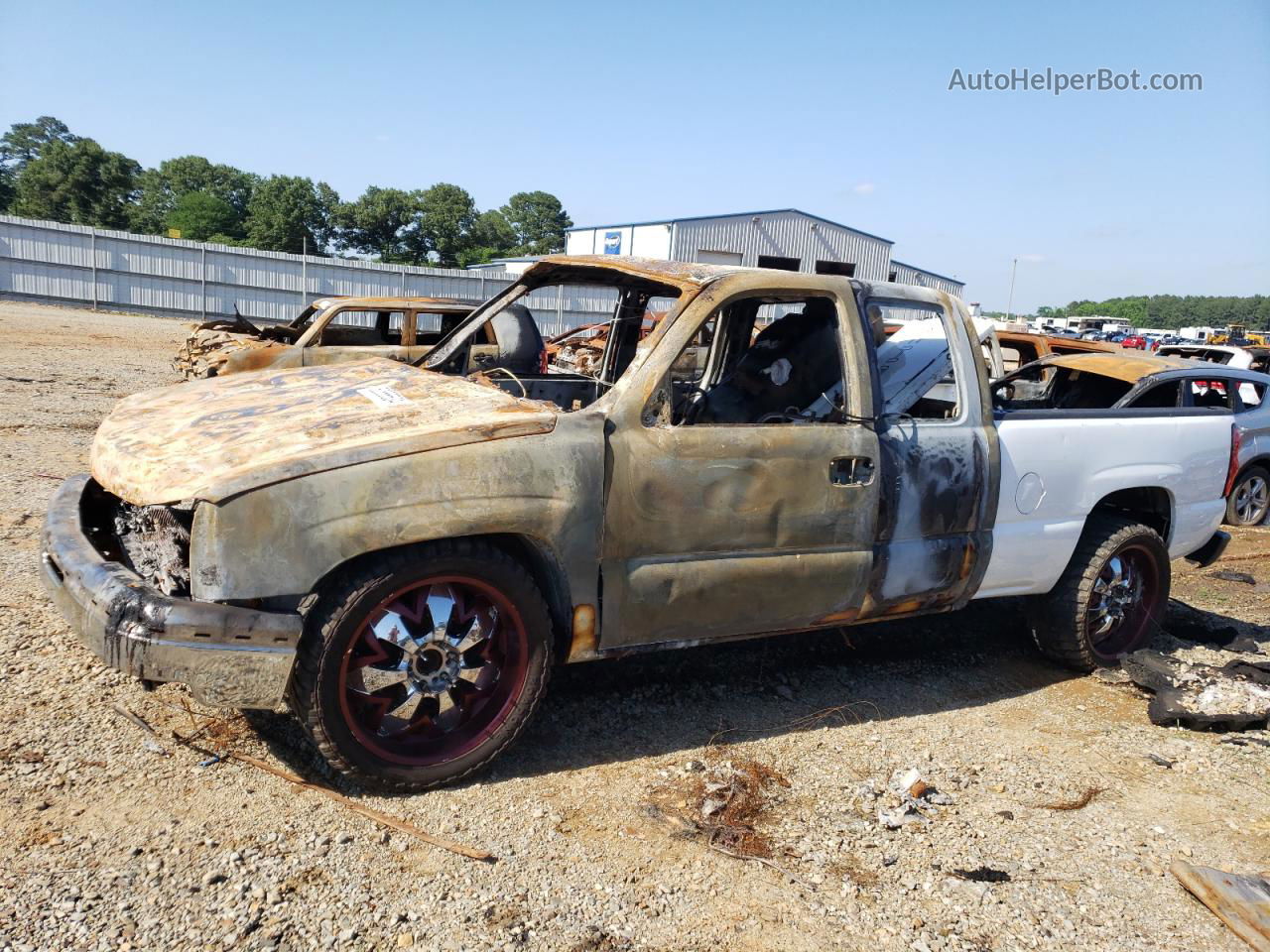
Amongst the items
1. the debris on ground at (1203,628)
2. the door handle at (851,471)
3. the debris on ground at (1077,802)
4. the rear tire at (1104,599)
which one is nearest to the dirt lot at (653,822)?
the debris on ground at (1077,802)

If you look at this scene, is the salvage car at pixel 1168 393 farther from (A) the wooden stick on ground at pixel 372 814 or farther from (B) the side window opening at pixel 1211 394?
(A) the wooden stick on ground at pixel 372 814

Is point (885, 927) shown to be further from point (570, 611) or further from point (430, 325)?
point (430, 325)

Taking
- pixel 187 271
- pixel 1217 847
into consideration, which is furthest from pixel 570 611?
pixel 187 271

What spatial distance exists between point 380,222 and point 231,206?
10986 mm

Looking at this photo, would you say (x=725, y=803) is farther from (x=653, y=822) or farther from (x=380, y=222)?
(x=380, y=222)

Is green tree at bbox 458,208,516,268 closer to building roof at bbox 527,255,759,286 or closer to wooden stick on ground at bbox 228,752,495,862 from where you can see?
building roof at bbox 527,255,759,286

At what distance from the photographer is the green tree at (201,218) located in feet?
204

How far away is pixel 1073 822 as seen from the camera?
11.0ft

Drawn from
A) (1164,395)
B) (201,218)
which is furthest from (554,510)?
(201,218)

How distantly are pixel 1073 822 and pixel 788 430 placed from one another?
1798 millimetres

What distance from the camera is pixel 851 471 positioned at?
3713 millimetres

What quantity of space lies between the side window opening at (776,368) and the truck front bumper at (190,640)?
1.87m

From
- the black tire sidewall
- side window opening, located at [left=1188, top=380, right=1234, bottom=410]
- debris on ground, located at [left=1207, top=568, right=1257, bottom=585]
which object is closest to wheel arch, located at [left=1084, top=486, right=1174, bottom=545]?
debris on ground, located at [left=1207, top=568, right=1257, bottom=585]

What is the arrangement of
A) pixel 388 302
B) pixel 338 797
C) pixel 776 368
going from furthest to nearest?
pixel 388 302
pixel 776 368
pixel 338 797
